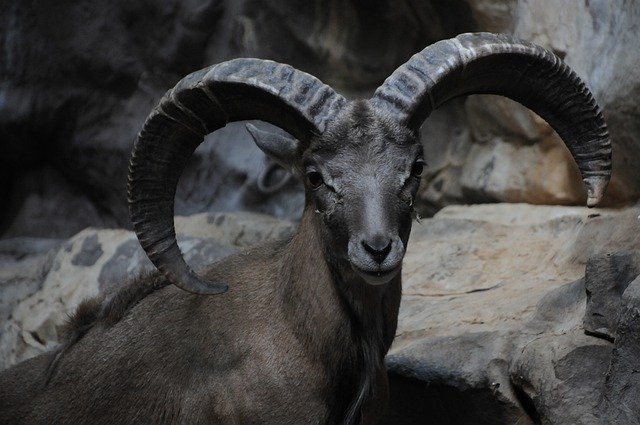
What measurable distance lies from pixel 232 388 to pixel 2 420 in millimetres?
1997

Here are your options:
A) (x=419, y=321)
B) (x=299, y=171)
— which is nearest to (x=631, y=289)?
(x=299, y=171)

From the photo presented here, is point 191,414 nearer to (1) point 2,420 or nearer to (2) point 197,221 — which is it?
(1) point 2,420

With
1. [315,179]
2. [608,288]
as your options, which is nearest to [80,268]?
[315,179]

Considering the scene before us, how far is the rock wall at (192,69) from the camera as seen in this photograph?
10344 mm

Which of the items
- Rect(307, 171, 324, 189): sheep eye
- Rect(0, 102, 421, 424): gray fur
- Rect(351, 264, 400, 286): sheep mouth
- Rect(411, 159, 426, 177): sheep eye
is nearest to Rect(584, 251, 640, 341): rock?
Rect(0, 102, 421, 424): gray fur

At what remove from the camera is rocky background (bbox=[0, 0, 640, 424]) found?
7086 millimetres

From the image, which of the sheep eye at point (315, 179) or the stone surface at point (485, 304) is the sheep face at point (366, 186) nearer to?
the sheep eye at point (315, 179)

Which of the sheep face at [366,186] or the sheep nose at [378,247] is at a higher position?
the sheep face at [366,186]

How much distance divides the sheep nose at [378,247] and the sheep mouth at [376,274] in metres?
0.06

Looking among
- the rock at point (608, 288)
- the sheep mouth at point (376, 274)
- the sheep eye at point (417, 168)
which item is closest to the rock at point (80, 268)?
the sheep eye at point (417, 168)

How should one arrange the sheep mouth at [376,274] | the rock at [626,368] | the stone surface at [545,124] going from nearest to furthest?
1. the rock at [626,368]
2. the sheep mouth at [376,274]
3. the stone surface at [545,124]

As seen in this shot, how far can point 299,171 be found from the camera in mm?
6902

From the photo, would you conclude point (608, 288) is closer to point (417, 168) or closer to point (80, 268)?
point (417, 168)

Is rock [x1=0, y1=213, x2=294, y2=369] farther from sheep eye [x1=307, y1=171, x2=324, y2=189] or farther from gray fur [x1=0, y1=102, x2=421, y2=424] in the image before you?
sheep eye [x1=307, y1=171, x2=324, y2=189]
